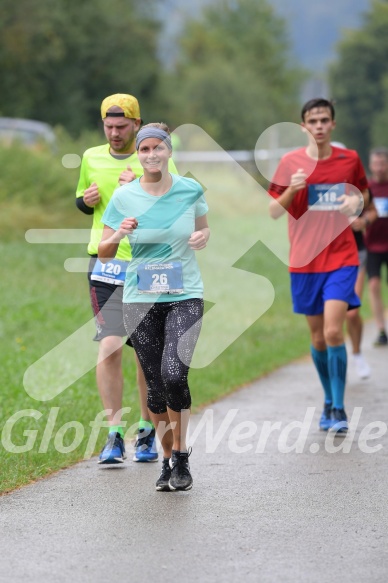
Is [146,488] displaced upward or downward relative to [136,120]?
downward

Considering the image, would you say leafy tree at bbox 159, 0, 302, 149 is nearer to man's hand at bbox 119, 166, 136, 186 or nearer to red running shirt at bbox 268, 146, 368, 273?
red running shirt at bbox 268, 146, 368, 273

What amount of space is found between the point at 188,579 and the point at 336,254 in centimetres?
403

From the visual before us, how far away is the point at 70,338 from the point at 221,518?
7056 millimetres

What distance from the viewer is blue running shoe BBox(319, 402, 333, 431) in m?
8.85

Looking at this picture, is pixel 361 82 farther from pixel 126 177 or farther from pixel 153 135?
pixel 153 135

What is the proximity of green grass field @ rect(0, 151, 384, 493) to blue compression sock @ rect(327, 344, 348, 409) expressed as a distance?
59.4 inches

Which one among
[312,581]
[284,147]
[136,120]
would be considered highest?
[284,147]

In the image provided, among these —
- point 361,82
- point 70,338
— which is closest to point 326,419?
point 70,338

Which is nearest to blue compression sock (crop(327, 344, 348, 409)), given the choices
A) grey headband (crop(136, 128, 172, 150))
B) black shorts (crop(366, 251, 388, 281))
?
grey headband (crop(136, 128, 172, 150))

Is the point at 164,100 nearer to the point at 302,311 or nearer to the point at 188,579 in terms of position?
the point at 302,311

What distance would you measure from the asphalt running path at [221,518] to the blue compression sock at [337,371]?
0.91 feet

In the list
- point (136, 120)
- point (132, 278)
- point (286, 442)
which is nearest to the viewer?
point (132, 278)

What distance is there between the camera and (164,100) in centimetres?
6206

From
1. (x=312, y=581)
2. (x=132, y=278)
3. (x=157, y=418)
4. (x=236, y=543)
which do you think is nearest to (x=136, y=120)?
(x=132, y=278)
